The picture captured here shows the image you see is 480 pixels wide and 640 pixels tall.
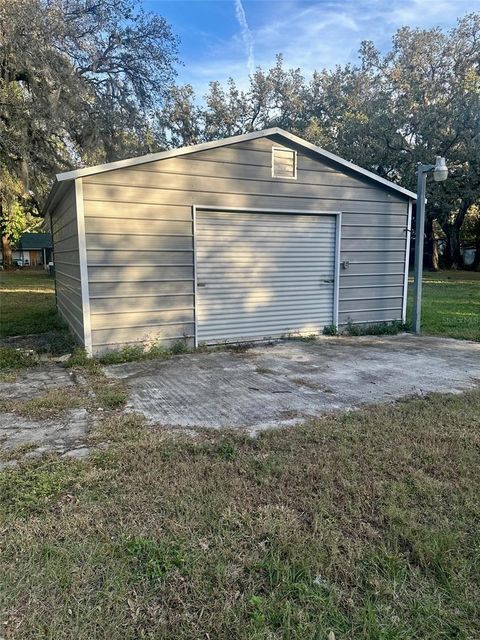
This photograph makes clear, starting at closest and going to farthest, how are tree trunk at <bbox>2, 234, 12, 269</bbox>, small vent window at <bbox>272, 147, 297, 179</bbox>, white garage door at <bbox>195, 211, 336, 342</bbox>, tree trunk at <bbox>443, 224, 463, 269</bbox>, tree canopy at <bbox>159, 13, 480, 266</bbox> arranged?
white garage door at <bbox>195, 211, 336, 342</bbox>
small vent window at <bbox>272, 147, 297, 179</bbox>
tree canopy at <bbox>159, 13, 480, 266</bbox>
tree trunk at <bbox>443, 224, 463, 269</bbox>
tree trunk at <bbox>2, 234, 12, 269</bbox>

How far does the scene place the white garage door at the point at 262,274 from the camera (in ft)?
20.7

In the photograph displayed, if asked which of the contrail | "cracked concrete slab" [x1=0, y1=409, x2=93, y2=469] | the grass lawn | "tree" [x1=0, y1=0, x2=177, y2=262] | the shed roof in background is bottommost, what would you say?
"cracked concrete slab" [x1=0, y1=409, x2=93, y2=469]

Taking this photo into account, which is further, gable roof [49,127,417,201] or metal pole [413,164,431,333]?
metal pole [413,164,431,333]

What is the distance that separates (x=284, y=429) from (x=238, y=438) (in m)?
0.39

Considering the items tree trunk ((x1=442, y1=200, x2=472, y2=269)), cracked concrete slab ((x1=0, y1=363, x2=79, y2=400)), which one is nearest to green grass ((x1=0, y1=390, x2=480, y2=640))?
cracked concrete slab ((x1=0, y1=363, x2=79, y2=400))

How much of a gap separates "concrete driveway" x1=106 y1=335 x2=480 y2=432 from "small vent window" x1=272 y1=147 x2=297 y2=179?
8.59 feet

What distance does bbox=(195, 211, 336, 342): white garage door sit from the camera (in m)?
6.31

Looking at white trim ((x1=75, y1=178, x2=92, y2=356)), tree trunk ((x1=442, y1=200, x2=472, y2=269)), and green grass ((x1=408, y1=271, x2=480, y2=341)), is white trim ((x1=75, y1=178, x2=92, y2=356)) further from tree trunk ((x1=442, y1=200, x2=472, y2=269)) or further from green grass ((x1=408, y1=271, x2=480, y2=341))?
tree trunk ((x1=442, y1=200, x2=472, y2=269))

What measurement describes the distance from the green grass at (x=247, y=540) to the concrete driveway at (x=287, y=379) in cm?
62

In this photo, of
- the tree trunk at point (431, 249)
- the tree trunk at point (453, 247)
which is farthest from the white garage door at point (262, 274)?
the tree trunk at point (453, 247)

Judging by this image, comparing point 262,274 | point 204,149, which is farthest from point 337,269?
point 204,149

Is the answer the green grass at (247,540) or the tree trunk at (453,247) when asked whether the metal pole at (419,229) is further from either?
the tree trunk at (453,247)

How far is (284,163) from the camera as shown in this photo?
651 cm

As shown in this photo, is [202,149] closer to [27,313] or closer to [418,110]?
[27,313]
